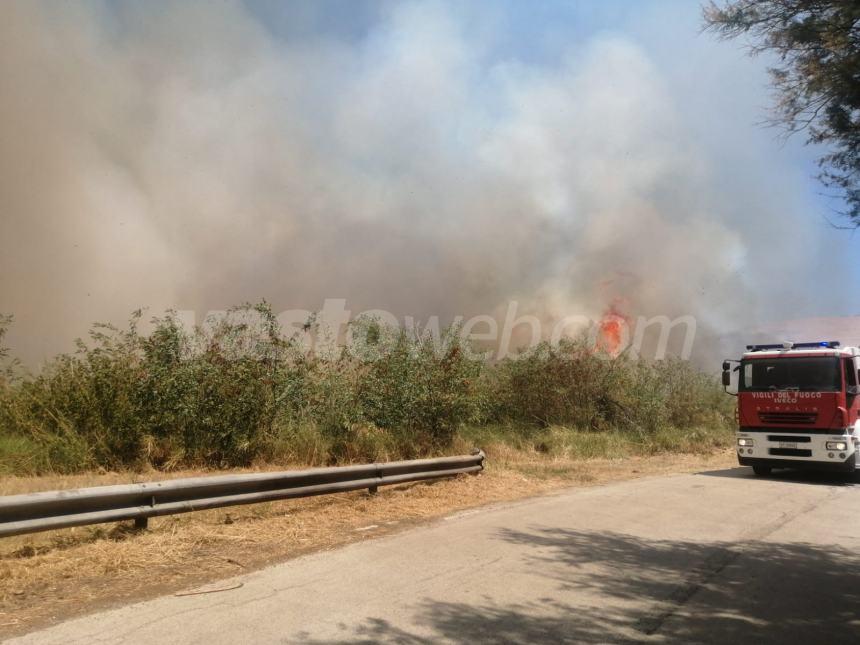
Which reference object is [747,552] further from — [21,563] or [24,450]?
[24,450]

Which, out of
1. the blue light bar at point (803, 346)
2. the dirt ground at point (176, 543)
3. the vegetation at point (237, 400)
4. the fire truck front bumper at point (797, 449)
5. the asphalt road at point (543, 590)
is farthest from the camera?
the blue light bar at point (803, 346)

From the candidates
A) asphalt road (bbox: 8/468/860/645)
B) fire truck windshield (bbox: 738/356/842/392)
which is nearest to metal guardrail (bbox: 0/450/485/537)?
asphalt road (bbox: 8/468/860/645)

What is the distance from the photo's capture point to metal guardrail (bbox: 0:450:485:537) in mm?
4961

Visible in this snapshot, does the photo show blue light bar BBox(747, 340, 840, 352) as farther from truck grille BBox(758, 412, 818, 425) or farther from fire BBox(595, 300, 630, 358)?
fire BBox(595, 300, 630, 358)

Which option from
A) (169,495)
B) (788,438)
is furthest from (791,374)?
(169,495)

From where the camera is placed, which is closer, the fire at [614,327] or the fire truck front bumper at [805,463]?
the fire truck front bumper at [805,463]

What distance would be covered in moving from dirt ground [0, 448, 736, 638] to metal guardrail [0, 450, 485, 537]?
0.23 metres

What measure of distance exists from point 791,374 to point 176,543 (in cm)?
1127

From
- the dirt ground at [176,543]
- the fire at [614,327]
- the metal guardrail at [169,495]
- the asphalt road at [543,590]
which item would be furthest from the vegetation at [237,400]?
the fire at [614,327]

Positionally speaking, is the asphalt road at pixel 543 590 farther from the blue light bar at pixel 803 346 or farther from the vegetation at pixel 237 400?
the blue light bar at pixel 803 346

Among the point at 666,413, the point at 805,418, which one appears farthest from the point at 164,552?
the point at 666,413

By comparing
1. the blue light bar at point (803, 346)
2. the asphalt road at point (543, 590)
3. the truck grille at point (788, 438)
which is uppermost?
the blue light bar at point (803, 346)

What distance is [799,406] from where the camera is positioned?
1220 centimetres

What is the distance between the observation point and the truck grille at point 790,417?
1201 centimetres
